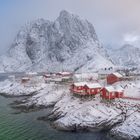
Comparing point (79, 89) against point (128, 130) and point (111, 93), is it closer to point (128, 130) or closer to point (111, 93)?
point (111, 93)

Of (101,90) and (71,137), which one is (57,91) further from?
(71,137)

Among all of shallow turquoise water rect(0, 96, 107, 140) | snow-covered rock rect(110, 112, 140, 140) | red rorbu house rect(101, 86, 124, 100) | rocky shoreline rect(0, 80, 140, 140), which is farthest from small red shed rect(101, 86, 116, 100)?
shallow turquoise water rect(0, 96, 107, 140)

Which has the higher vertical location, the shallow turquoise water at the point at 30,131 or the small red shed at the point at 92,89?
the small red shed at the point at 92,89

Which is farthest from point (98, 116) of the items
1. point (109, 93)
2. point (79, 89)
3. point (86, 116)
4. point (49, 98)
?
point (49, 98)

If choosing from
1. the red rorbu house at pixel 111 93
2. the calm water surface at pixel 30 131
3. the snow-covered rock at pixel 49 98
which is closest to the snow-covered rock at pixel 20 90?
the snow-covered rock at pixel 49 98

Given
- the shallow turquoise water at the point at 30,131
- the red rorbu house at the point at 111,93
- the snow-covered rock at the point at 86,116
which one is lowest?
the shallow turquoise water at the point at 30,131

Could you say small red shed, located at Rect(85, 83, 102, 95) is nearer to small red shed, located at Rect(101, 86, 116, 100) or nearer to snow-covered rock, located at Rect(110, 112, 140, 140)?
small red shed, located at Rect(101, 86, 116, 100)

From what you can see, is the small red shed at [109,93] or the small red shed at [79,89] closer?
the small red shed at [109,93]

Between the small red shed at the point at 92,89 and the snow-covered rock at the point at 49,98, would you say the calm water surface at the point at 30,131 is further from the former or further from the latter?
the small red shed at the point at 92,89

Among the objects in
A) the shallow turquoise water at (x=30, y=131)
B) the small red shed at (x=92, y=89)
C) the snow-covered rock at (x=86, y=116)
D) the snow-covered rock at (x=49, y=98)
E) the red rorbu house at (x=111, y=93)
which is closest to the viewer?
the shallow turquoise water at (x=30, y=131)
